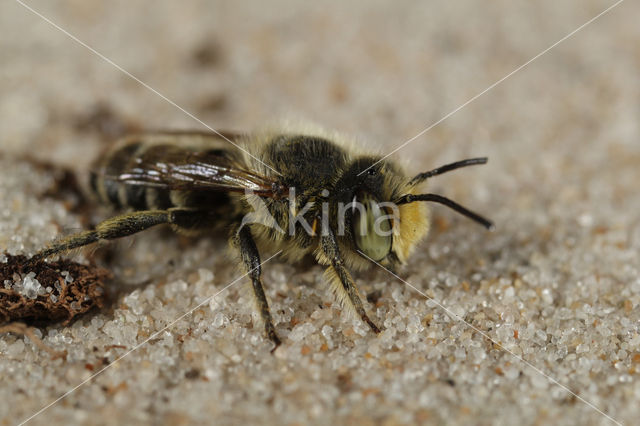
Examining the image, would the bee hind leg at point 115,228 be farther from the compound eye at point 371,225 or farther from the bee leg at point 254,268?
the compound eye at point 371,225

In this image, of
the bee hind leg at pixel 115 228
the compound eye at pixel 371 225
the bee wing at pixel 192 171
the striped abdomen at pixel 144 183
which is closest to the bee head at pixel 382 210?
the compound eye at pixel 371 225

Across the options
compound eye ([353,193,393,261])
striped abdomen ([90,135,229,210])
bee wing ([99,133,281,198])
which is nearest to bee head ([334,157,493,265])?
compound eye ([353,193,393,261])

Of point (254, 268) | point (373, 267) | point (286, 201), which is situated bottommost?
point (373, 267)

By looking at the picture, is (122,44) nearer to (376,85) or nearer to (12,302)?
(376,85)

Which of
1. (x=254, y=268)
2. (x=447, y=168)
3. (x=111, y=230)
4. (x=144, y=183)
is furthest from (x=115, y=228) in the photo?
(x=447, y=168)

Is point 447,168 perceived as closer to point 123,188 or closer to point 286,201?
point 286,201

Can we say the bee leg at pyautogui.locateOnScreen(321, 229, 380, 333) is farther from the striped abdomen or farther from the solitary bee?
the striped abdomen
